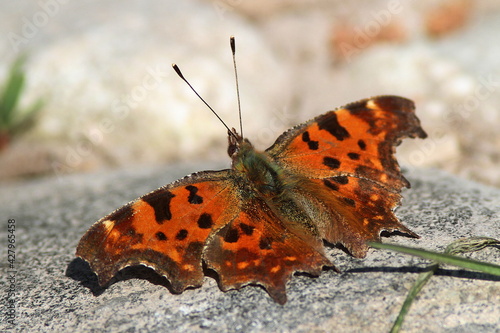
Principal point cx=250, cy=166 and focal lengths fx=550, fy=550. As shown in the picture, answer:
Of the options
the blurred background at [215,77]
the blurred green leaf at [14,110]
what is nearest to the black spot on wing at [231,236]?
the blurred background at [215,77]

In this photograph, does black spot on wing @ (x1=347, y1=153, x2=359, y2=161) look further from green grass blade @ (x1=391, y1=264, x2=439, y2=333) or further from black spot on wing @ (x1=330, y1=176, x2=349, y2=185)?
green grass blade @ (x1=391, y1=264, x2=439, y2=333)

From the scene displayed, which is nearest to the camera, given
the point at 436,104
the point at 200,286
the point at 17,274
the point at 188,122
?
the point at 200,286

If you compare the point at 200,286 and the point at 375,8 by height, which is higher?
the point at 375,8

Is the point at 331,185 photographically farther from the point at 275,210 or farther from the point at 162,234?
the point at 162,234

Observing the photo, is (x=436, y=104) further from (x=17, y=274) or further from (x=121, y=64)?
(x=17, y=274)

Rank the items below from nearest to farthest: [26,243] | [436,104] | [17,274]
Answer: [17,274] → [26,243] → [436,104]

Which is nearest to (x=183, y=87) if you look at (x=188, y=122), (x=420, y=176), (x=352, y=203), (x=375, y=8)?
(x=188, y=122)
